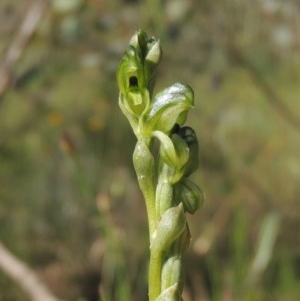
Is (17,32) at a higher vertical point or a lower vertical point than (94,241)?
higher

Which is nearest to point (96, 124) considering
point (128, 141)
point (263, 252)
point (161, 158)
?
point (128, 141)

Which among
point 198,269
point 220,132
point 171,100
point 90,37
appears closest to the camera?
point 171,100

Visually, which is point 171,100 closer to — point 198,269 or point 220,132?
point 198,269

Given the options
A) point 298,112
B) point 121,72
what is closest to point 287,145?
point 298,112

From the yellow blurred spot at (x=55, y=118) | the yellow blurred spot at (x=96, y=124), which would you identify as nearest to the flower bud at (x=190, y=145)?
the yellow blurred spot at (x=55, y=118)

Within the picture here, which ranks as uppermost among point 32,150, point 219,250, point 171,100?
point 171,100

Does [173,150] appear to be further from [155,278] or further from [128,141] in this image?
[128,141]
